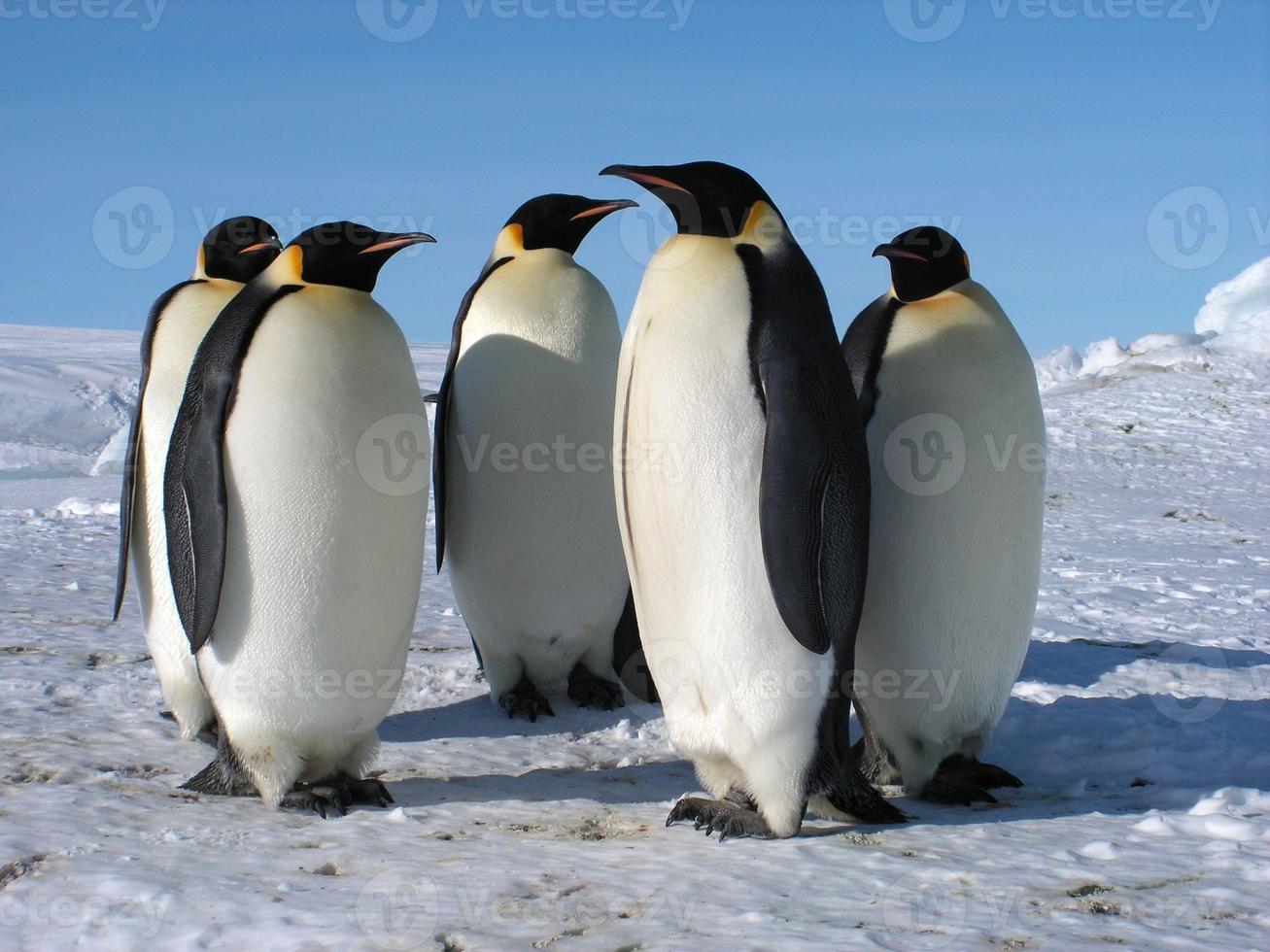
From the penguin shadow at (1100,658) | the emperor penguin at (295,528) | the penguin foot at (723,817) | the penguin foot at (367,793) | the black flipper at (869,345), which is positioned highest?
the black flipper at (869,345)

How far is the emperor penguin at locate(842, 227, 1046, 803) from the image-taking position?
10.2ft

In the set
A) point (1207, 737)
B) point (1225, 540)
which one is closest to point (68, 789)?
point (1207, 737)

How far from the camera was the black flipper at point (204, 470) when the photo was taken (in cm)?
291

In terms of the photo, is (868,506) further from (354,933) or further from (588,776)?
(354,933)

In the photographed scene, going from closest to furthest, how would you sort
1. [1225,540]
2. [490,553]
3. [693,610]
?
[693,610], [490,553], [1225,540]

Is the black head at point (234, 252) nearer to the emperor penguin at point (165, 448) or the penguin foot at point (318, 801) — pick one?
the emperor penguin at point (165, 448)

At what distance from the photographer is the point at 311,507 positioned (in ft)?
9.73

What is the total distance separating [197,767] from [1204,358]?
42.6 feet

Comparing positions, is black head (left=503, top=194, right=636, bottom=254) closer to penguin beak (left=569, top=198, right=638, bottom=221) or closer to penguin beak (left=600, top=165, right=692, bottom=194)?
penguin beak (left=569, top=198, right=638, bottom=221)

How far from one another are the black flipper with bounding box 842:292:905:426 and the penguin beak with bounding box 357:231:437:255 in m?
1.14

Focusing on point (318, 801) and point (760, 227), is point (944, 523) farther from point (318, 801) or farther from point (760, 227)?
point (318, 801)

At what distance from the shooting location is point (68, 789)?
115 inches

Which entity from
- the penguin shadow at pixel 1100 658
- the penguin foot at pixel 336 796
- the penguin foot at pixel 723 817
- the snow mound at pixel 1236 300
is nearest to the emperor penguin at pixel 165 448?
the penguin foot at pixel 336 796

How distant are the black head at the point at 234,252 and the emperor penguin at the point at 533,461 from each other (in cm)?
67
